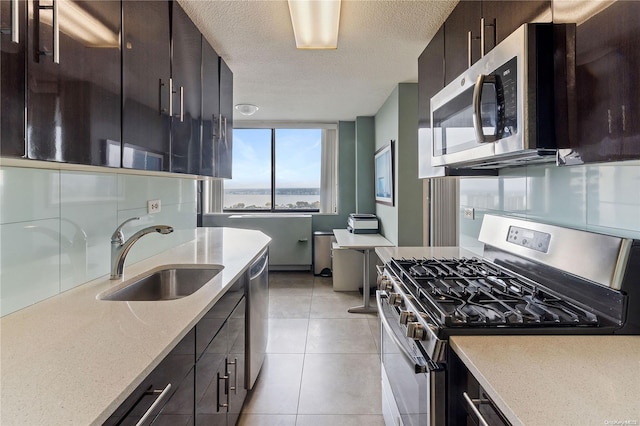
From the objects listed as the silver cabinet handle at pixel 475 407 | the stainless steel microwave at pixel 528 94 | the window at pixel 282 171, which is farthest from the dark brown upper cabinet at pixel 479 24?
the window at pixel 282 171

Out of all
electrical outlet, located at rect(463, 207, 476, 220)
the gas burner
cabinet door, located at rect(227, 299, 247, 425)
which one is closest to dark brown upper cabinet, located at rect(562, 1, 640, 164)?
the gas burner

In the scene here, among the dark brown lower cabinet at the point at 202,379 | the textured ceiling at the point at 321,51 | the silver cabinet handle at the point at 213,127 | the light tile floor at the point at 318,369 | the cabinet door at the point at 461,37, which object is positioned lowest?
the light tile floor at the point at 318,369

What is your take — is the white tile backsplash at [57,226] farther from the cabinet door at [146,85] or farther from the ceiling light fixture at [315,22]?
the ceiling light fixture at [315,22]

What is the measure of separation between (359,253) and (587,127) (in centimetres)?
342

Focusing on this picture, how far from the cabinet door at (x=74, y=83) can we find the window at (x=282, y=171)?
4349mm

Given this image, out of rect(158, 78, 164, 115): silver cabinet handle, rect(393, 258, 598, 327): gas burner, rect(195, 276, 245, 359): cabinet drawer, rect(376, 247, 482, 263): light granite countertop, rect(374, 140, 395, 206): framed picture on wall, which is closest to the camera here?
rect(393, 258, 598, 327): gas burner

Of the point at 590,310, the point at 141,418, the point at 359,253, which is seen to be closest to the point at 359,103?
the point at 359,253

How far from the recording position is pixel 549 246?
128 cm

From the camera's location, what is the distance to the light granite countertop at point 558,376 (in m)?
0.62

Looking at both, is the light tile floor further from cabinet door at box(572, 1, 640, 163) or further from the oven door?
cabinet door at box(572, 1, 640, 163)

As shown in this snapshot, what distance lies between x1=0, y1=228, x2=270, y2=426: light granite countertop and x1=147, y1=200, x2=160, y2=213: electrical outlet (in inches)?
24.6

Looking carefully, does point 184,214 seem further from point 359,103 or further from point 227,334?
point 359,103

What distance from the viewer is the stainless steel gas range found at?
Result: 96 cm

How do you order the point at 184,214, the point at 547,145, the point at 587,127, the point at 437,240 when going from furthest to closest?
the point at 437,240 < the point at 184,214 < the point at 547,145 < the point at 587,127
